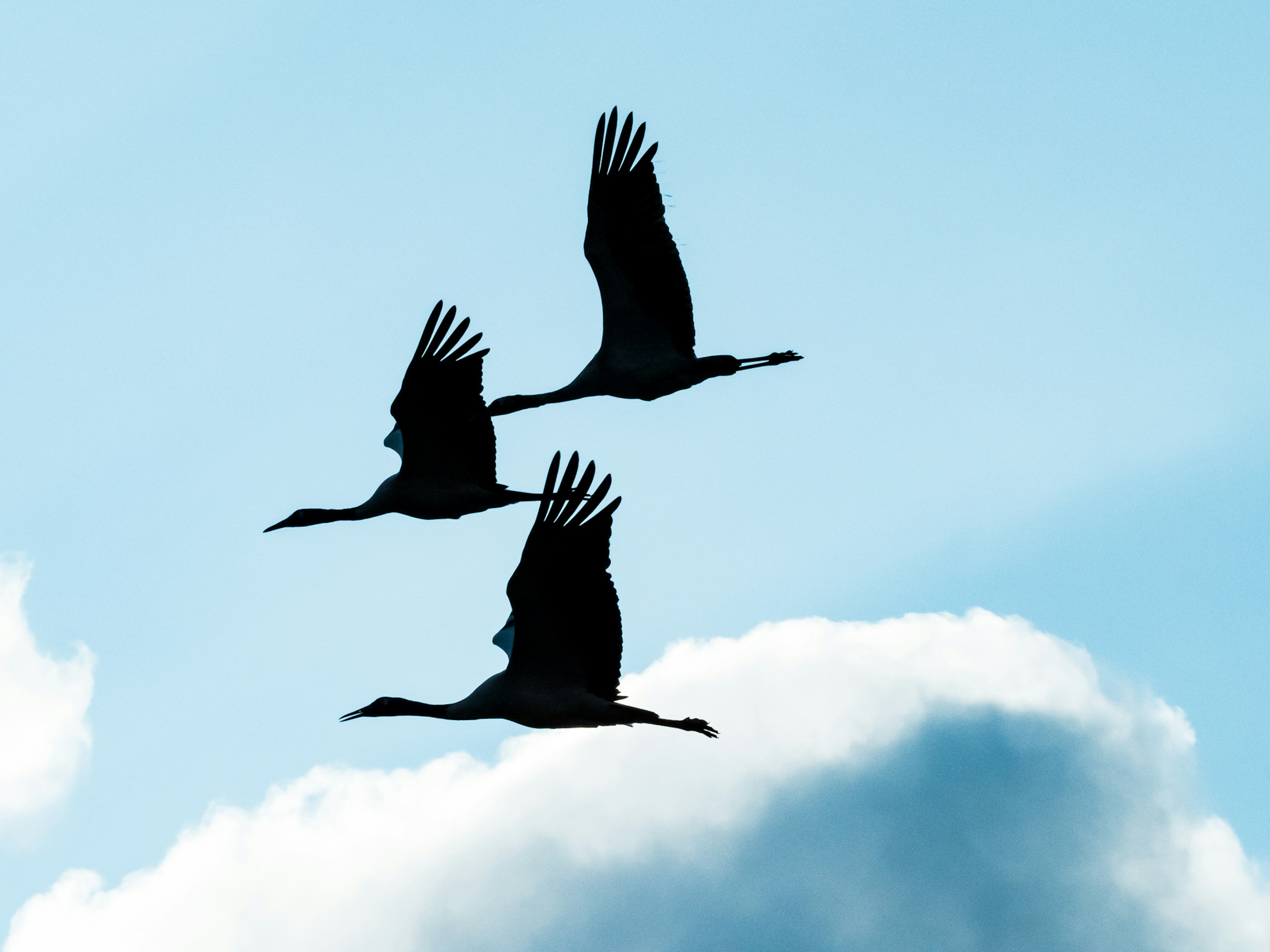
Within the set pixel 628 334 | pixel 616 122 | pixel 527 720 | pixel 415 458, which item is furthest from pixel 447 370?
pixel 527 720

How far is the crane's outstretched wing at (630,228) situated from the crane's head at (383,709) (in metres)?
5.15

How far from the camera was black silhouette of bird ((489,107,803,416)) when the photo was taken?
15602 mm

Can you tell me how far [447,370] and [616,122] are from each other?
10.8 feet

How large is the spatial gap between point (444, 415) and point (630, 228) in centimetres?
284

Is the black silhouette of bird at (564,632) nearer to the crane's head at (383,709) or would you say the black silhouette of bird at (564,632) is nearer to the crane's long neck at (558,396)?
the crane's head at (383,709)

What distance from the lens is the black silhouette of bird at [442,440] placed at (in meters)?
15.3

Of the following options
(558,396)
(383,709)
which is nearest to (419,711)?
(383,709)

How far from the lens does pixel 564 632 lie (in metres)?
11.9

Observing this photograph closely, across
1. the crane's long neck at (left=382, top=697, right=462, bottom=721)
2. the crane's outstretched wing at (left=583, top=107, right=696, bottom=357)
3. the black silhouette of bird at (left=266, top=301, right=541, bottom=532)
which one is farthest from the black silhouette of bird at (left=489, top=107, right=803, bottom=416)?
the crane's long neck at (left=382, top=697, right=462, bottom=721)

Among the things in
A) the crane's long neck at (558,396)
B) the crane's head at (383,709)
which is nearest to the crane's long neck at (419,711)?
the crane's head at (383,709)

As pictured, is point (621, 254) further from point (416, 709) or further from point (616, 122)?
point (416, 709)

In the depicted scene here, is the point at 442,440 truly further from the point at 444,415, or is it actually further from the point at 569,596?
the point at 569,596

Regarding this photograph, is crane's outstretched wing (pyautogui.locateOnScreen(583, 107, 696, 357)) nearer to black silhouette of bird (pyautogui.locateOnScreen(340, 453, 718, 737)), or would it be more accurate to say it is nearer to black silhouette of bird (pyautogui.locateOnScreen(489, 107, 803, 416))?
black silhouette of bird (pyautogui.locateOnScreen(489, 107, 803, 416))

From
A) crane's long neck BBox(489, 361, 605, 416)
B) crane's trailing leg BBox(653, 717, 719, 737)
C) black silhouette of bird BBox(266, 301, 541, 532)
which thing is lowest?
crane's trailing leg BBox(653, 717, 719, 737)
